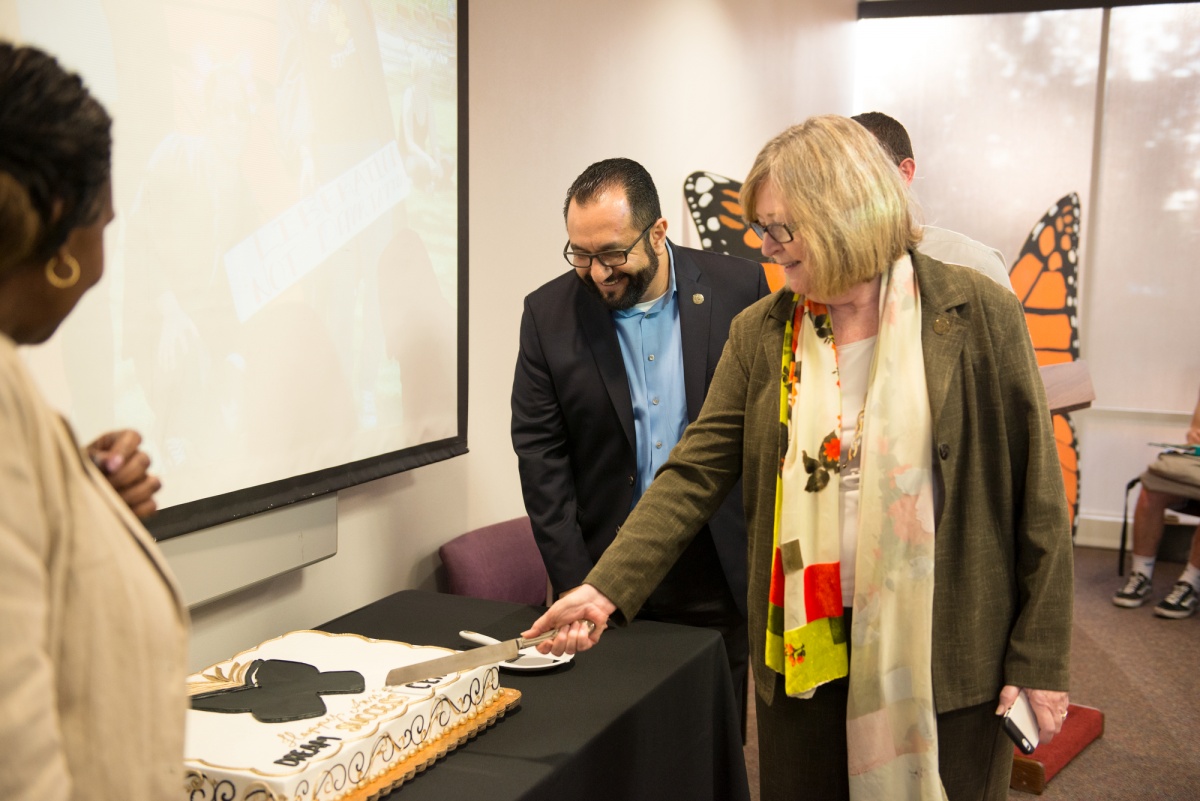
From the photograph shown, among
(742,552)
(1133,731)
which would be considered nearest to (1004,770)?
(742,552)

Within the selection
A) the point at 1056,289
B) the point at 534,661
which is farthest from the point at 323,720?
the point at 1056,289

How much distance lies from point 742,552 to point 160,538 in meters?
1.21

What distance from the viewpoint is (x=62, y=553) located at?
0.74m

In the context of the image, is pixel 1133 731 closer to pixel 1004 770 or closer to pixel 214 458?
pixel 1004 770

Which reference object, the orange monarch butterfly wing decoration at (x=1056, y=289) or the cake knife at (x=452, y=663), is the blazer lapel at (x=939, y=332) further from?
the orange monarch butterfly wing decoration at (x=1056, y=289)

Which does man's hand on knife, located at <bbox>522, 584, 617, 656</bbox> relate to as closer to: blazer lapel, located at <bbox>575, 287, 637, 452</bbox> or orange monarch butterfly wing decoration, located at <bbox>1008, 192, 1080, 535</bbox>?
blazer lapel, located at <bbox>575, 287, 637, 452</bbox>

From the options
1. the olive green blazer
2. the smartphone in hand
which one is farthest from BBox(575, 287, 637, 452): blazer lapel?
the smartphone in hand

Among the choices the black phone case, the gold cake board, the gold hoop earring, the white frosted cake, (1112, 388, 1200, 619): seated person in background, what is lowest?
(1112, 388, 1200, 619): seated person in background

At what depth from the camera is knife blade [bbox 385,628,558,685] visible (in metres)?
1.46

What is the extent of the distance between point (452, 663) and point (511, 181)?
194 centimetres

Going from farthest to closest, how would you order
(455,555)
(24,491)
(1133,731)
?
(1133,731), (455,555), (24,491)

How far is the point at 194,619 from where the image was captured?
204cm

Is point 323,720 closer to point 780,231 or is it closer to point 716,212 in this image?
point 780,231

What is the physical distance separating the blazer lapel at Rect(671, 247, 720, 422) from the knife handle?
865mm
